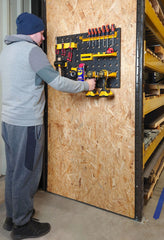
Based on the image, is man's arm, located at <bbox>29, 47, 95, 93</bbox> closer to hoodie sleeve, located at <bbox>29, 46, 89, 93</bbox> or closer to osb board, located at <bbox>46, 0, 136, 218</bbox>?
hoodie sleeve, located at <bbox>29, 46, 89, 93</bbox>

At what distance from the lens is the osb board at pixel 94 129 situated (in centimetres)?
198

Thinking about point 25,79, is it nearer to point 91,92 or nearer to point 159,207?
point 91,92

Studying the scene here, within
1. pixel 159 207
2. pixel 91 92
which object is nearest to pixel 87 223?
pixel 159 207

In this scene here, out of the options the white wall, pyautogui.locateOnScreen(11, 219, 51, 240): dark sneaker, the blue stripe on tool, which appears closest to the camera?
pyautogui.locateOnScreen(11, 219, 51, 240): dark sneaker

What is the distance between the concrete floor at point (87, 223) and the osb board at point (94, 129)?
0.10 m

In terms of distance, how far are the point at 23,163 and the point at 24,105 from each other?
1.42 feet

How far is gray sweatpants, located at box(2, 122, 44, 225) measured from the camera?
1.71 metres

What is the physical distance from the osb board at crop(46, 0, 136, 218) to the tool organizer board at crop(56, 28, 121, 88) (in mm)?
51

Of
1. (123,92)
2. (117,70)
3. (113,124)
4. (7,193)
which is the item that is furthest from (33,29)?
(7,193)

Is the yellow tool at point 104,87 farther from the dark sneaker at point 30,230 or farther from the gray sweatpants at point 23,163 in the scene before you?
the dark sneaker at point 30,230

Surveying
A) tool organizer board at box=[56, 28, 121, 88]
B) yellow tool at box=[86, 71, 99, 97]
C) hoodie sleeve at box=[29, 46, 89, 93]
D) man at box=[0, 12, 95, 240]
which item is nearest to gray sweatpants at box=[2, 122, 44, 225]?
man at box=[0, 12, 95, 240]

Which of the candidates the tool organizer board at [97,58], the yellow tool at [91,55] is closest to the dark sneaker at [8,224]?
the tool organizer board at [97,58]

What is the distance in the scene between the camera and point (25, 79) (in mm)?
1679

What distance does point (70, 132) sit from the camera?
2.32 metres
